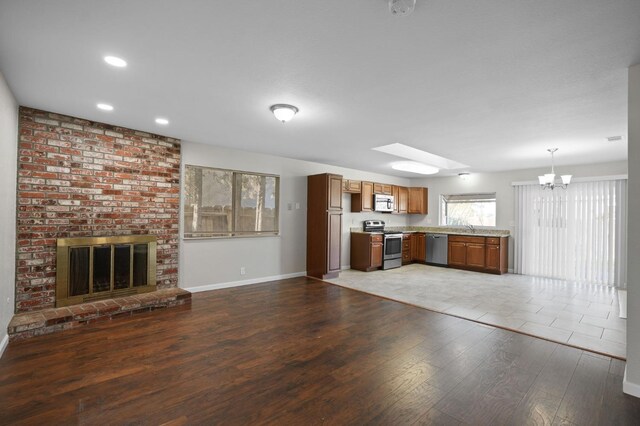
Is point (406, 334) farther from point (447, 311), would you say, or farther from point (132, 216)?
point (132, 216)

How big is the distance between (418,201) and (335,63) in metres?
6.89

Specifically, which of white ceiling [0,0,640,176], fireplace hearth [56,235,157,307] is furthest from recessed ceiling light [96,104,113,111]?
fireplace hearth [56,235,157,307]

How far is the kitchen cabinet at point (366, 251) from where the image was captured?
690 centimetres

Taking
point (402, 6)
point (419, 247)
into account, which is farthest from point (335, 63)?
point (419, 247)

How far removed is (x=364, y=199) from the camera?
7312 mm

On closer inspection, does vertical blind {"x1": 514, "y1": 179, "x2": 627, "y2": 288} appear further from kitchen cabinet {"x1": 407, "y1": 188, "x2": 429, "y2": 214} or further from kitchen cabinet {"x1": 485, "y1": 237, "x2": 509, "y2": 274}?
kitchen cabinet {"x1": 407, "y1": 188, "x2": 429, "y2": 214}

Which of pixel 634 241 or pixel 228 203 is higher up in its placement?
pixel 228 203

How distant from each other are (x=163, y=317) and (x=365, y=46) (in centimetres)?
363

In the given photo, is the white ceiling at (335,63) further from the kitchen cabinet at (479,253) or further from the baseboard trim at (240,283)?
the kitchen cabinet at (479,253)

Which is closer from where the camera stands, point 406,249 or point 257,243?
point 257,243

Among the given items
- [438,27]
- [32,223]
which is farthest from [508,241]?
[32,223]

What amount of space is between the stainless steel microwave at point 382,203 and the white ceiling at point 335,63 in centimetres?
349

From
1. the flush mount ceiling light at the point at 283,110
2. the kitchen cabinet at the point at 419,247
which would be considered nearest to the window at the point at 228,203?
the flush mount ceiling light at the point at 283,110

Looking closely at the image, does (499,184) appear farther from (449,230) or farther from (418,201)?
(418,201)
